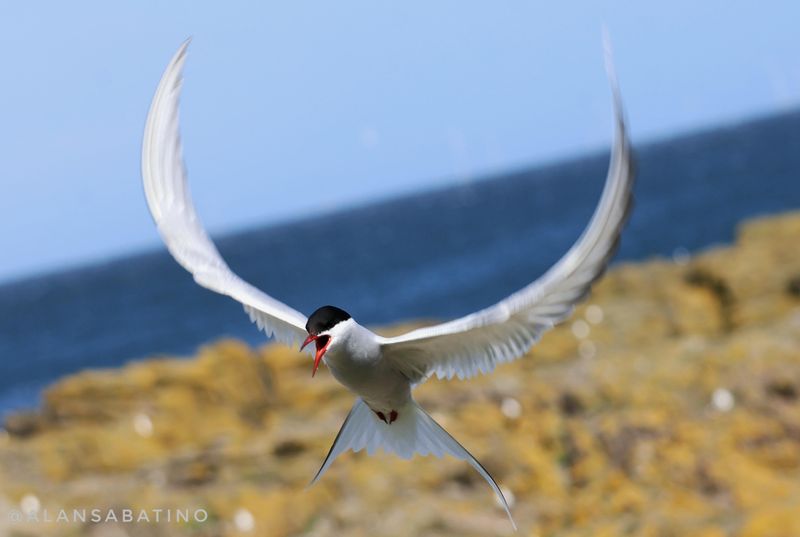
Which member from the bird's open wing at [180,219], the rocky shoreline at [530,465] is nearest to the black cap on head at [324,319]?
the bird's open wing at [180,219]

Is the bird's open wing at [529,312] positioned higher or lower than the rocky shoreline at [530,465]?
higher

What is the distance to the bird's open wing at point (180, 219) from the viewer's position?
5.44 metres

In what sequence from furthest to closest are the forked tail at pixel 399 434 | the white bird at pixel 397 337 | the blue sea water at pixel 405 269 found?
1. the blue sea water at pixel 405 269
2. the forked tail at pixel 399 434
3. the white bird at pixel 397 337

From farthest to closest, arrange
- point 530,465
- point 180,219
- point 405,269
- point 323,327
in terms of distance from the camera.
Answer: point 405,269 < point 530,465 < point 180,219 < point 323,327

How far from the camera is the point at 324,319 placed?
14.3ft

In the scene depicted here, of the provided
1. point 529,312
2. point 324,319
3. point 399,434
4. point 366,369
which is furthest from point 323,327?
point 399,434

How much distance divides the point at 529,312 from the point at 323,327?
80cm

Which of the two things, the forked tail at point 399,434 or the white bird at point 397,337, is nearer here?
the white bird at point 397,337

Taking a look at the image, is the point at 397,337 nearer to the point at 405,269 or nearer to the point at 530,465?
the point at 530,465

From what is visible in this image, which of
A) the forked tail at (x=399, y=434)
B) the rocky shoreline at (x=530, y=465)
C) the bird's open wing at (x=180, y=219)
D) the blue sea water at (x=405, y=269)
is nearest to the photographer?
the forked tail at (x=399, y=434)

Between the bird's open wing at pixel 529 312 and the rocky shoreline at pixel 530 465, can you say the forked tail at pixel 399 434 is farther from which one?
the rocky shoreline at pixel 530 465

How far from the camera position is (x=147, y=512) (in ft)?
26.9

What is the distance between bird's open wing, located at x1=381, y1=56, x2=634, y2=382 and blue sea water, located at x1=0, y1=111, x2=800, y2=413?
3534 cm

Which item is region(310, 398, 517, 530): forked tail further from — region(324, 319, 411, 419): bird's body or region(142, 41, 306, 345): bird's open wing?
region(142, 41, 306, 345): bird's open wing
